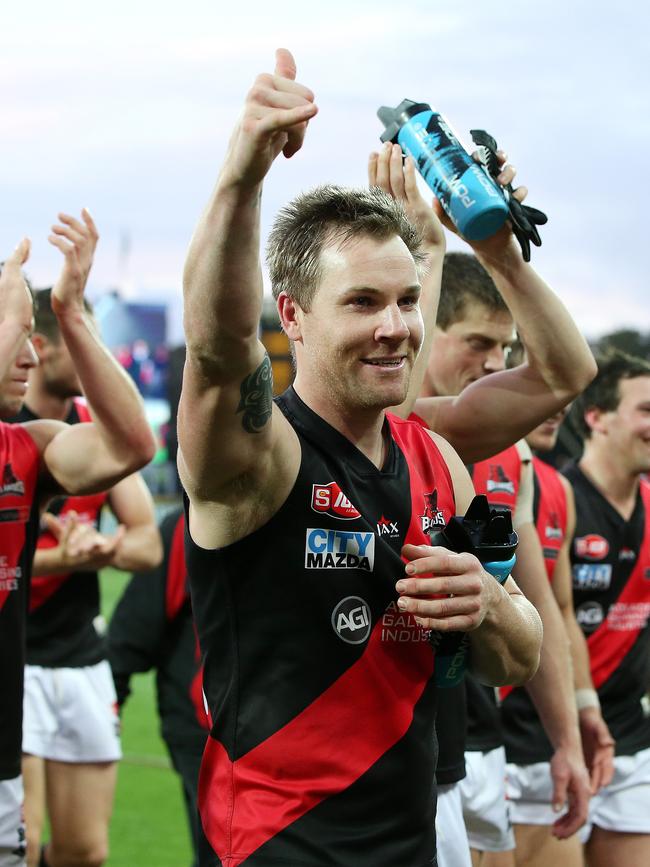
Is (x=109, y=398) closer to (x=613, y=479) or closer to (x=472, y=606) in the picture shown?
(x=472, y=606)

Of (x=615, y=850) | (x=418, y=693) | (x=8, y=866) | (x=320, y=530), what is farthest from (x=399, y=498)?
(x=615, y=850)

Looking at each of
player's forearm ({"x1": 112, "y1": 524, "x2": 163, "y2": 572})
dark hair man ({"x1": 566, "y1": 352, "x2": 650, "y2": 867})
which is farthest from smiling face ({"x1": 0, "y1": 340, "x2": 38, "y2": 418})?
dark hair man ({"x1": 566, "y1": 352, "x2": 650, "y2": 867})

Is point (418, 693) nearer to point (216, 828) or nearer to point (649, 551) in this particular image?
point (216, 828)

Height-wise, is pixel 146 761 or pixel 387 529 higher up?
pixel 387 529

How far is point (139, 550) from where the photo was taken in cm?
644

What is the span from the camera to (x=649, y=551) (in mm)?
5938

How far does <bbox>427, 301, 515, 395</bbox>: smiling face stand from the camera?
4.59 meters

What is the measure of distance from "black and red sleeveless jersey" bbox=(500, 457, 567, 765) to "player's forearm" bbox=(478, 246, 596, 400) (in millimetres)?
1669

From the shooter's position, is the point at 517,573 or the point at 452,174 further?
the point at 517,573

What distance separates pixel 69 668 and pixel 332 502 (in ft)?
14.1

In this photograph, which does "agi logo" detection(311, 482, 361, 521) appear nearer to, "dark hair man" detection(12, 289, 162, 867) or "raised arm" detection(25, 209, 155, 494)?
"raised arm" detection(25, 209, 155, 494)

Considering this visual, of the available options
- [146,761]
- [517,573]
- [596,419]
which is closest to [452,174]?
[517,573]

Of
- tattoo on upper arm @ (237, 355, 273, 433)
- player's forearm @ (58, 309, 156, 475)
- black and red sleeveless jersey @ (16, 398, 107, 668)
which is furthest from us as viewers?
black and red sleeveless jersey @ (16, 398, 107, 668)

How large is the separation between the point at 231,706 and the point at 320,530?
0.44 meters
